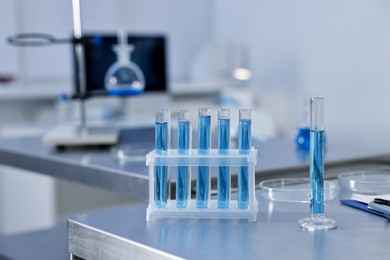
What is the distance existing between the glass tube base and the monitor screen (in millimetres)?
2549

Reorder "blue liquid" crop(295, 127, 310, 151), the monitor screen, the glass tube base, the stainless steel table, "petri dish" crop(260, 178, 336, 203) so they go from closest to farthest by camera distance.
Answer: the stainless steel table
the glass tube base
"petri dish" crop(260, 178, 336, 203)
"blue liquid" crop(295, 127, 310, 151)
the monitor screen

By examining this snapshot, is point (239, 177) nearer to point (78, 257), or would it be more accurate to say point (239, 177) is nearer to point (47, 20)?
point (78, 257)

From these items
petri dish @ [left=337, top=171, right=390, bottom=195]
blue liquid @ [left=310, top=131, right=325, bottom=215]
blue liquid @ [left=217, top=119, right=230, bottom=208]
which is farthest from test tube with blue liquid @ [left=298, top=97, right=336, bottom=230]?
petri dish @ [left=337, top=171, right=390, bottom=195]

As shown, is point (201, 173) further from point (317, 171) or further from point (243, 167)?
point (317, 171)

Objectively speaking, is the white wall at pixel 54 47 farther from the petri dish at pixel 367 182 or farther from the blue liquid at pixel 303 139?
the petri dish at pixel 367 182

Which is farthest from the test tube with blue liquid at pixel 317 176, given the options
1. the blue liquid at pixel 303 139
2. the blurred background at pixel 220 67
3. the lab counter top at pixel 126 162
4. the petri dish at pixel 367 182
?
the blurred background at pixel 220 67

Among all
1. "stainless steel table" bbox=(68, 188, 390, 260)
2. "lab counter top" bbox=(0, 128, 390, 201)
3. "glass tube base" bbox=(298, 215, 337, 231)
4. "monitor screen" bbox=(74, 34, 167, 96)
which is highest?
"monitor screen" bbox=(74, 34, 167, 96)

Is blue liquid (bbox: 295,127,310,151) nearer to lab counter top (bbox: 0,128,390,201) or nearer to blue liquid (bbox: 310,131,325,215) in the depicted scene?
lab counter top (bbox: 0,128,390,201)

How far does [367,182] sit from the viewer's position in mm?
1286

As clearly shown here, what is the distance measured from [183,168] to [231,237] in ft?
0.57

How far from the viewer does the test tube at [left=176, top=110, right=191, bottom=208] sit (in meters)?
1.13

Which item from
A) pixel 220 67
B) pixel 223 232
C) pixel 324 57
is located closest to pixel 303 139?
pixel 223 232

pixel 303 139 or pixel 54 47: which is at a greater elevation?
pixel 54 47

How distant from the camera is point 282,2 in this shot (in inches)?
151
